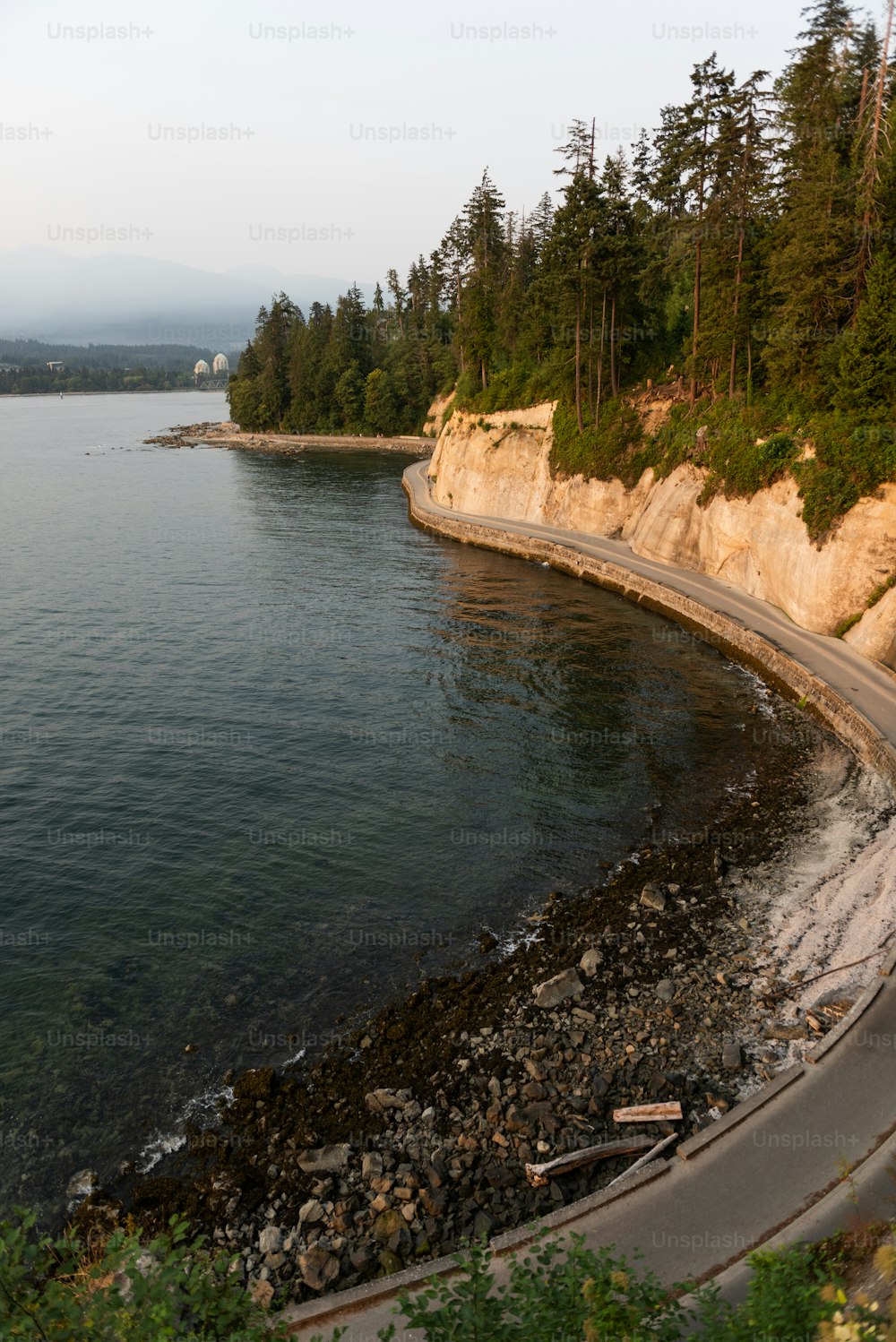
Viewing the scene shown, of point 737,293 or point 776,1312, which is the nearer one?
point 776,1312

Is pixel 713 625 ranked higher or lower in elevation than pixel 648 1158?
higher

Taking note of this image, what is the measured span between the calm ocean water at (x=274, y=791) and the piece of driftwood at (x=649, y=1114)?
5.91 m

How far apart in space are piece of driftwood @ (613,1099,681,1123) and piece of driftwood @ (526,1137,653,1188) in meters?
0.39

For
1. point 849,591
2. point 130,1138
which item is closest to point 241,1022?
point 130,1138

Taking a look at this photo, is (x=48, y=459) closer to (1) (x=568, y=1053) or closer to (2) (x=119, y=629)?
(2) (x=119, y=629)

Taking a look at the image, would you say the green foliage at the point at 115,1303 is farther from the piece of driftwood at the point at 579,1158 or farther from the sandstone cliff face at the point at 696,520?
the sandstone cliff face at the point at 696,520

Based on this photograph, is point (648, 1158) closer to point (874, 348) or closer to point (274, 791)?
point (274, 791)

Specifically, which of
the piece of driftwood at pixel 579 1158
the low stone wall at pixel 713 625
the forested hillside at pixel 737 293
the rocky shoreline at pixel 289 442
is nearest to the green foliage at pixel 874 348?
the forested hillside at pixel 737 293

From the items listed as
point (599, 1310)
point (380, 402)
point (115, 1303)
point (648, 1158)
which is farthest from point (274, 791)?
point (380, 402)

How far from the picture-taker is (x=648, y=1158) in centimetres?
1341

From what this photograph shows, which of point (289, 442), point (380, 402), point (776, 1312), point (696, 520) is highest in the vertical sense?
point (380, 402)

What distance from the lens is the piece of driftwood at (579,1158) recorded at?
44.0ft

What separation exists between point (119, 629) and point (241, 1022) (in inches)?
1164

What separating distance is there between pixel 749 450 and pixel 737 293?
9.40 metres
